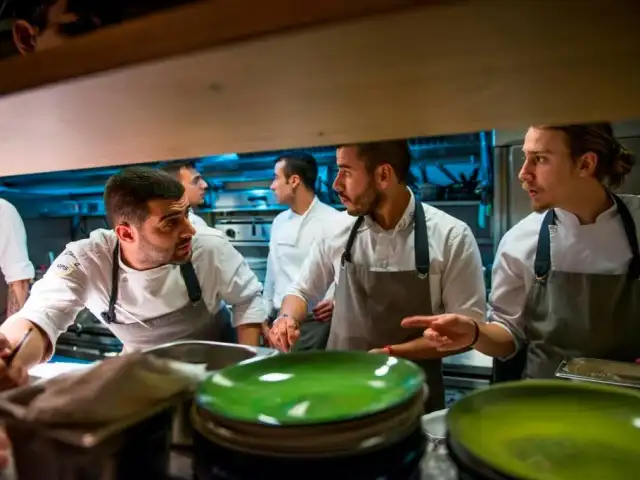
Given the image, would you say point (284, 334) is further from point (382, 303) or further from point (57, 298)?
point (57, 298)

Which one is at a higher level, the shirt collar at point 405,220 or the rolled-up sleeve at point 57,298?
the shirt collar at point 405,220

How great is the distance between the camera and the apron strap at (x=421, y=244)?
2.15 metres

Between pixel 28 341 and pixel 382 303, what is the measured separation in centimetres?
127

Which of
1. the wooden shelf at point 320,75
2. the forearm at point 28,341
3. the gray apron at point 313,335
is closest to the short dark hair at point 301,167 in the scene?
the gray apron at point 313,335

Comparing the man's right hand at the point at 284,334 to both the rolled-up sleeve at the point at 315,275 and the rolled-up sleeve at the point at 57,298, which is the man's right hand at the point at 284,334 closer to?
the rolled-up sleeve at the point at 315,275

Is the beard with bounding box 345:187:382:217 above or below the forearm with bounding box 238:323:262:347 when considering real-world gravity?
above

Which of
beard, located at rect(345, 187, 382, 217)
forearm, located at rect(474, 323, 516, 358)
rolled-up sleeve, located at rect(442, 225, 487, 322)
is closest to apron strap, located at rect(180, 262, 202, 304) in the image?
beard, located at rect(345, 187, 382, 217)

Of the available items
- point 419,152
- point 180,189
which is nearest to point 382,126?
point 180,189

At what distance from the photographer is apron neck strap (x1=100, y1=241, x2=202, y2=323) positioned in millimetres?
2195

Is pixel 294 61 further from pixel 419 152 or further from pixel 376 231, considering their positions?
pixel 419 152

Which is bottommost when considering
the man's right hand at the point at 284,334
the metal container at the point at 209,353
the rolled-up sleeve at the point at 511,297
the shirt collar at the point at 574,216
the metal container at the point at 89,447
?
the man's right hand at the point at 284,334

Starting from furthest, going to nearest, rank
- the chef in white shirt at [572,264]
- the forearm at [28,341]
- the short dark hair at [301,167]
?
the short dark hair at [301,167]
the chef in white shirt at [572,264]
the forearm at [28,341]

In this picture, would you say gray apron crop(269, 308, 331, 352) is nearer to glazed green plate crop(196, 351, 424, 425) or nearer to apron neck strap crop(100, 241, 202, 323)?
apron neck strap crop(100, 241, 202, 323)

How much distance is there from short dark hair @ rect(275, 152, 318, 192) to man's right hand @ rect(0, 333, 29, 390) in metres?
2.60
